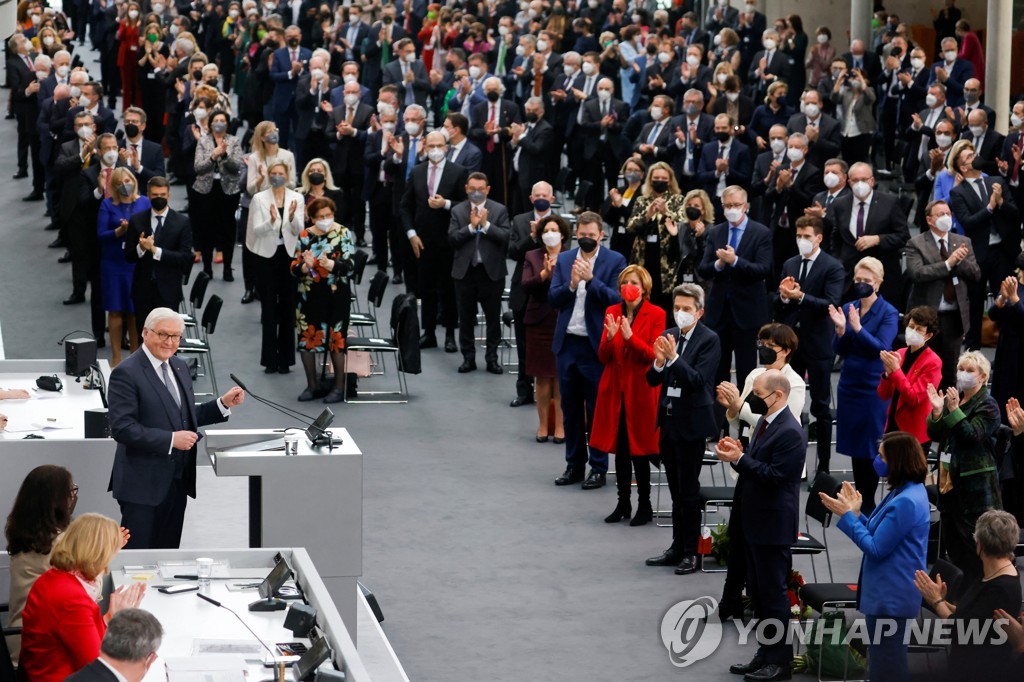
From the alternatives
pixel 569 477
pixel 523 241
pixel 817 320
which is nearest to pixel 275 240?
pixel 523 241

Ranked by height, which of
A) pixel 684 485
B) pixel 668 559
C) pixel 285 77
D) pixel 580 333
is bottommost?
pixel 668 559

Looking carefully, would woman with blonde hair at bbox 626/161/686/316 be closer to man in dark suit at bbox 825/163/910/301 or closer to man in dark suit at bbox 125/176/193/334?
man in dark suit at bbox 825/163/910/301

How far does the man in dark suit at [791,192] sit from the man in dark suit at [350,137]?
15.8 ft

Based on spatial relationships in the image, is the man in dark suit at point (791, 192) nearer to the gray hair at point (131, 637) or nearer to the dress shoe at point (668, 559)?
the dress shoe at point (668, 559)

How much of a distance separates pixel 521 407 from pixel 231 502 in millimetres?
3471

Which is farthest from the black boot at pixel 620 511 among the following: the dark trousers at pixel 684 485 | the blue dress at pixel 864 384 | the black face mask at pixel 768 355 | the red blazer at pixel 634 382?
the black face mask at pixel 768 355

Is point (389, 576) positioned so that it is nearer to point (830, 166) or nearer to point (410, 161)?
point (830, 166)

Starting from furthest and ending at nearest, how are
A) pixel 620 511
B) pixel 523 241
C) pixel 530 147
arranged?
pixel 530 147 → pixel 523 241 → pixel 620 511

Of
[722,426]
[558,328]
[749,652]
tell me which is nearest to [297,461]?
[749,652]

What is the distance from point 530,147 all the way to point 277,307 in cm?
468

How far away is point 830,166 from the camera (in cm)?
1484

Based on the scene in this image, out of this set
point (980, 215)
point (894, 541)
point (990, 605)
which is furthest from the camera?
point (980, 215)

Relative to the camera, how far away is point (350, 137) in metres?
18.6
